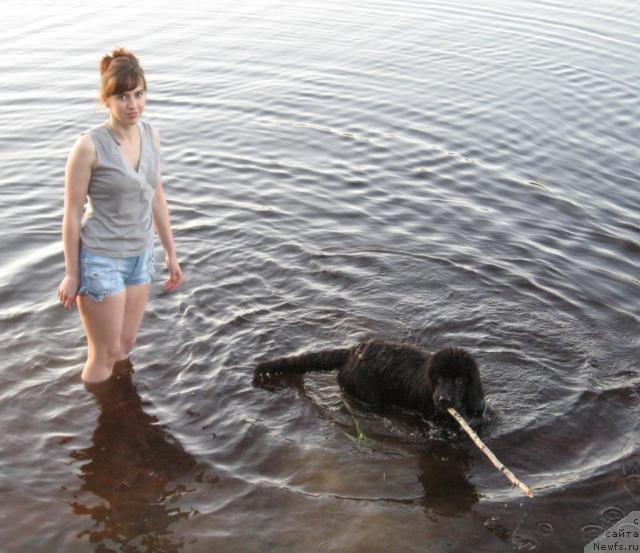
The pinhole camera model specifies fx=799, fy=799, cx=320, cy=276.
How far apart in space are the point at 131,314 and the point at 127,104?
6.06 feet

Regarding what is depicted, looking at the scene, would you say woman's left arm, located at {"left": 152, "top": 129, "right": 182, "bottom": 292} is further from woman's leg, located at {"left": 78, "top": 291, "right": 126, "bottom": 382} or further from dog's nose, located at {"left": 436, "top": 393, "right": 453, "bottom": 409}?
dog's nose, located at {"left": 436, "top": 393, "right": 453, "bottom": 409}

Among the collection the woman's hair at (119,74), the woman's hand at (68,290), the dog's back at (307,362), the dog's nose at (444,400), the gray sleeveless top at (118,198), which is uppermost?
the woman's hair at (119,74)

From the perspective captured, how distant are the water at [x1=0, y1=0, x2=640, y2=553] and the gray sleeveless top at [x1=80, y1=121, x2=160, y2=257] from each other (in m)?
1.61

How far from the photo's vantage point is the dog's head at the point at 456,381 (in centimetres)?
599

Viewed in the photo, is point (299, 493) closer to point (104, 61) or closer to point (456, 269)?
point (104, 61)

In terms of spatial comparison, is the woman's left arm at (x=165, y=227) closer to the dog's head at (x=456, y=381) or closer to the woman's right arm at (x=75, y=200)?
the woman's right arm at (x=75, y=200)

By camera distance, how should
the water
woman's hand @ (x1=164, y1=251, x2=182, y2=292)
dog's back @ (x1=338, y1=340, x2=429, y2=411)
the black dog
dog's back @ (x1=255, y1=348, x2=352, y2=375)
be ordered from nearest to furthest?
the water < the black dog < dog's back @ (x1=338, y1=340, x2=429, y2=411) < woman's hand @ (x1=164, y1=251, x2=182, y2=292) < dog's back @ (x1=255, y1=348, x2=352, y2=375)

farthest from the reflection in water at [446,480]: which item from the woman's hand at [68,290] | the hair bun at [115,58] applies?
the hair bun at [115,58]

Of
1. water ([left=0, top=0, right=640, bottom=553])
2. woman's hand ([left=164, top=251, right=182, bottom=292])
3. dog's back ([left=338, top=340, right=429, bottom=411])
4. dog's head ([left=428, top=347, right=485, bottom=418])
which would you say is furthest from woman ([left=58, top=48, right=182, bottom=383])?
dog's head ([left=428, top=347, right=485, bottom=418])

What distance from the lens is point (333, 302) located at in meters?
8.25

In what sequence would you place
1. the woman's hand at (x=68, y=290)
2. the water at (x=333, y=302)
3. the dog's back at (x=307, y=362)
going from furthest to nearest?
the dog's back at (x=307, y=362)
the woman's hand at (x=68, y=290)
the water at (x=333, y=302)

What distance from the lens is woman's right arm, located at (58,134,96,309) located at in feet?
17.6

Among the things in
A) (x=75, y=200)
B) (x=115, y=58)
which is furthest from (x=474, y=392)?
(x=115, y=58)

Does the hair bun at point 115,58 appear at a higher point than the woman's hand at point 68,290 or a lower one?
higher
